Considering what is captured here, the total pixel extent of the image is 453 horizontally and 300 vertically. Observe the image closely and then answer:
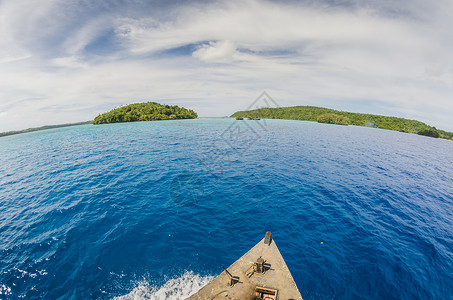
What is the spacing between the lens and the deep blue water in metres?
10.6

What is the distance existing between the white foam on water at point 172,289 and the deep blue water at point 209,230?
0.06 meters

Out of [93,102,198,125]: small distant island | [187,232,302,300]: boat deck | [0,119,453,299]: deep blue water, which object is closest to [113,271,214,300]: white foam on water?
[0,119,453,299]: deep blue water

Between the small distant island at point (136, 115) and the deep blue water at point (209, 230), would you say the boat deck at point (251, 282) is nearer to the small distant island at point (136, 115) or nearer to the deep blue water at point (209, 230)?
the deep blue water at point (209, 230)

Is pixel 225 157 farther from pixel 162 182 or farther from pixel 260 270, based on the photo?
pixel 260 270

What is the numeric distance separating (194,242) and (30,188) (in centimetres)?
2768

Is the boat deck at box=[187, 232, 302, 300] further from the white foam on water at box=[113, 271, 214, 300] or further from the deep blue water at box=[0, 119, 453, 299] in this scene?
the deep blue water at box=[0, 119, 453, 299]

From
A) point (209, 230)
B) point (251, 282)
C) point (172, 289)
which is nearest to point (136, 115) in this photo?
point (209, 230)

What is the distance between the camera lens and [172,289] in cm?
985

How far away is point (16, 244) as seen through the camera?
→ 1356cm

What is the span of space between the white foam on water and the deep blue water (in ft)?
0.20

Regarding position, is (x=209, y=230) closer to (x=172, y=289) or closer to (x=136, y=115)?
(x=172, y=289)

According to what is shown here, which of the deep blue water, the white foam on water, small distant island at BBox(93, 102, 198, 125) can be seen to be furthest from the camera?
small distant island at BBox(93, 102, 198, 125)

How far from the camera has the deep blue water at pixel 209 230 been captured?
10648mm

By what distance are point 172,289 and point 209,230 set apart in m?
5.25
